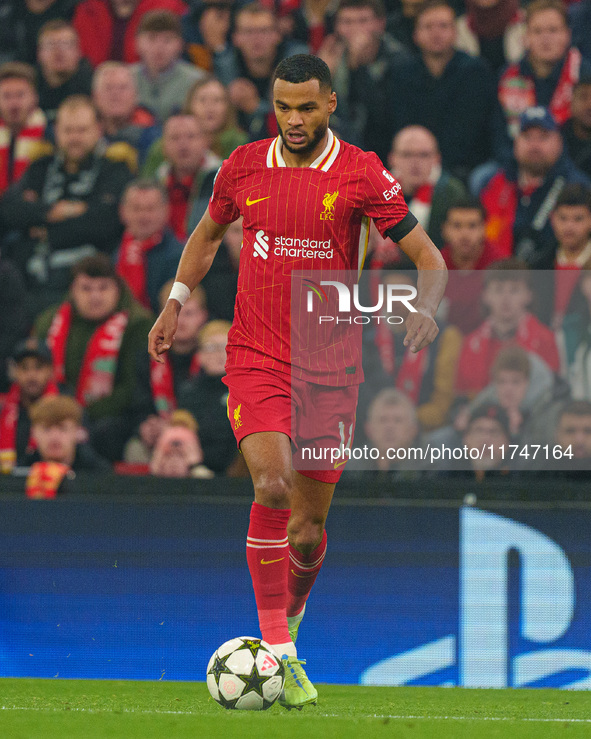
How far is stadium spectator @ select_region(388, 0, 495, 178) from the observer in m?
8.34

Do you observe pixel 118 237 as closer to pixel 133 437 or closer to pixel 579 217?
pixel 133 437

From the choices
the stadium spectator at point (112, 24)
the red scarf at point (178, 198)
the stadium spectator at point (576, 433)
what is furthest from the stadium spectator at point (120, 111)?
the stadium spectator at point (576, 433)

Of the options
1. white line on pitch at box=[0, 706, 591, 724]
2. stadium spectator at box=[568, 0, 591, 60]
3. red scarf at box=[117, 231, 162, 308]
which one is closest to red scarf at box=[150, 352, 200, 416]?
red scarf at box=[117, 231, 162, 308]

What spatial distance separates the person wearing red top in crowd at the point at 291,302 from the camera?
4.39 meters

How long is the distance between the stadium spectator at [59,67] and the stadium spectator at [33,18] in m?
0.28

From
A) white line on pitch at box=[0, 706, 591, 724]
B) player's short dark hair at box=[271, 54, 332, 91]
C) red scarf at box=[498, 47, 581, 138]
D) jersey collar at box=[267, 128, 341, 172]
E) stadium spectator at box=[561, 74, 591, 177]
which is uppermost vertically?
red scarf at box=[498, 47, 581, 138]

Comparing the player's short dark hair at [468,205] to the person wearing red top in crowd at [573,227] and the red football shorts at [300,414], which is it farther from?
the red football shorts at [300,414]

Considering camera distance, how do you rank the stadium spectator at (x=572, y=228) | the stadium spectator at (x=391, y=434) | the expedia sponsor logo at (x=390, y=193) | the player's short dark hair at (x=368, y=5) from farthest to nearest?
1. the player's short dark hair at (x=368, y=5)
2. the stadium spectator at (x=572, y=228)
3. the stadium spectator at (x=391, y=434)
4. the expedia sponsor logo at (x=390, y=193)

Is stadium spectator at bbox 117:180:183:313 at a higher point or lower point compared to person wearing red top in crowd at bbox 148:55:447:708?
higher

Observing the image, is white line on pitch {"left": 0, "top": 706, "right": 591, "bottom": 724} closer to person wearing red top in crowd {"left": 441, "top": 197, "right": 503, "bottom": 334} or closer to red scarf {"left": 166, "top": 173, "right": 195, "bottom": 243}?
person wearing red top in crowd {"left": 441, "top": 197, "right": 503, "bottom": 334}

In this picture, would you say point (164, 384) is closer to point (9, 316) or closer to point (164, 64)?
point (9, 316)

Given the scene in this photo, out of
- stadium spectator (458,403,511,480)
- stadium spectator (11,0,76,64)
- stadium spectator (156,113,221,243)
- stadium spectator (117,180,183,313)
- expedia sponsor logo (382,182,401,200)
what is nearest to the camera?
expedia sponsor logo (382,182,401,200)

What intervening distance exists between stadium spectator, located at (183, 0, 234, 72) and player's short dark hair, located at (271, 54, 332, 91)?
16.3ft

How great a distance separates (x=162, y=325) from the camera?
465 cm
